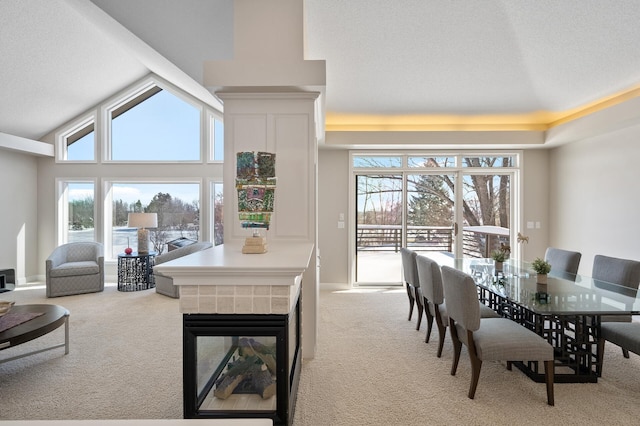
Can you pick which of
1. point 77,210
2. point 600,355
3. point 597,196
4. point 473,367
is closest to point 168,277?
point 77,210

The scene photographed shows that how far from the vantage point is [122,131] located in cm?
656

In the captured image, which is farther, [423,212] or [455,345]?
[423,212]

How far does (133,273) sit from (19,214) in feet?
8.50

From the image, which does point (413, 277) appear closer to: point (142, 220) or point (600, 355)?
point (600, 355)

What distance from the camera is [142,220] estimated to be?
5.61 meters

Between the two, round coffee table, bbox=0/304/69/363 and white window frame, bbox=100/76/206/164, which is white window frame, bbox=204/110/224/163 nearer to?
white window frame, bbox=100/76/206/164

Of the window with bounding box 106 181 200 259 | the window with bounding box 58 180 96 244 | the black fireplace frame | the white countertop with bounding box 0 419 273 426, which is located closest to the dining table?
the black fireplace frame

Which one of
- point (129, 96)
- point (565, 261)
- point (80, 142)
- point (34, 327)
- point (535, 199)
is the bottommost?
point (34, 327)

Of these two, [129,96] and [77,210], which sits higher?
[129,96]

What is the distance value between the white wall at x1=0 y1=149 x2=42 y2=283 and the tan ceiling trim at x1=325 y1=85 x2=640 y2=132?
5.66 m

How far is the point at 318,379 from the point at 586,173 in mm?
4951

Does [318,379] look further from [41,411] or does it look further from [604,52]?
[604,52]

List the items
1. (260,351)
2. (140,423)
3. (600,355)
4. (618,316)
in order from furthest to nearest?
(618,316)
(600,355)
(260,351)
(140,423)

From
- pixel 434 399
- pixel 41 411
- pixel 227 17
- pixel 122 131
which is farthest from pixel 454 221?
pixel 122 131
